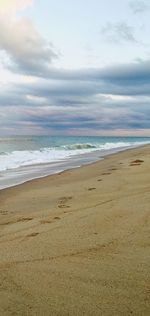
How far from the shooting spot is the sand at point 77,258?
3363mm

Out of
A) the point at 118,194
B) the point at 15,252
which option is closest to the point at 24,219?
the point at 15,252

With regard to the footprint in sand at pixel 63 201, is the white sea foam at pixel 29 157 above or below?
above

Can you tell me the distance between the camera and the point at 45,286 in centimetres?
371

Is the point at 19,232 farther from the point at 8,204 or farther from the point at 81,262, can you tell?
the point at 8,204

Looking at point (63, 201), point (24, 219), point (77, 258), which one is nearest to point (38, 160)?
point (63, 201)

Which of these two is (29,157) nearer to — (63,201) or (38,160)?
(38,160)

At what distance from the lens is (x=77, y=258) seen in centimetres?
440

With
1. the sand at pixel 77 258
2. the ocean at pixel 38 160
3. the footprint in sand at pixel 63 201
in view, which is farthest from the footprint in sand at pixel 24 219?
the ocean at pixel 38 160

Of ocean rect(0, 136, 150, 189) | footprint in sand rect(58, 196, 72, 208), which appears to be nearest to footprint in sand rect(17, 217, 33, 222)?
footprint in sand rect(58, 196, 72, 208)

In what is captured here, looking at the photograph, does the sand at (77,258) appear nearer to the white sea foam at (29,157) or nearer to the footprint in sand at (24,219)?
the footprint in sand at (24,219)

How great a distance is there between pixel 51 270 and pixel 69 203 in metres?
3.69

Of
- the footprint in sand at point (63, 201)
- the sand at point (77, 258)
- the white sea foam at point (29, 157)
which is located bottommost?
the sand at point (77, 258)

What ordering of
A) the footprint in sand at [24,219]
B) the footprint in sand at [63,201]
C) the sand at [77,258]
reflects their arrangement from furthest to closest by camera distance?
the footprint in sand at [63,201] → the footprint in sand at [24,219] → the sand at [77,258]

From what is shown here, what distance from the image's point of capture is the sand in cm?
336
